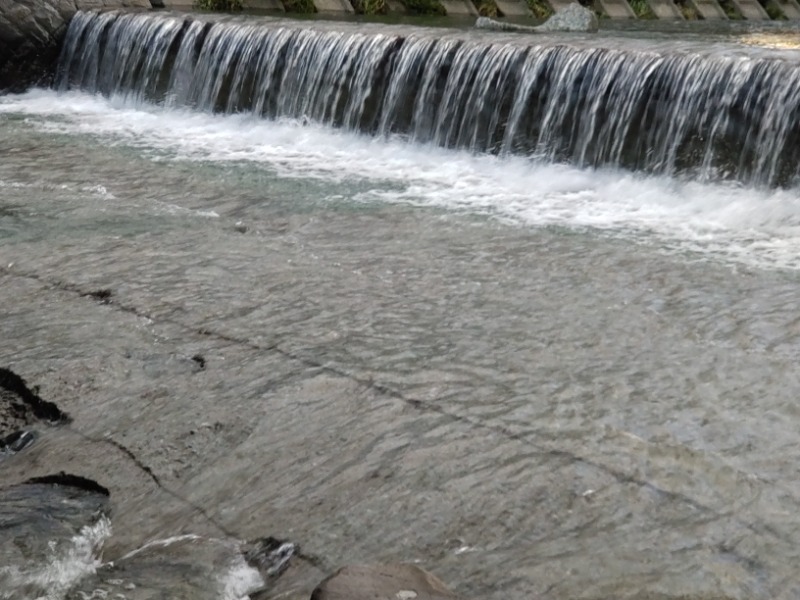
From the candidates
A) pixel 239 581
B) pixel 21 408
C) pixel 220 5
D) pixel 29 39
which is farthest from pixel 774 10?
pixel 239 581

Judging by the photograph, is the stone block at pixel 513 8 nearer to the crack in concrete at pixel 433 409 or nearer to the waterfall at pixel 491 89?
the waterfall at pixel 491 89

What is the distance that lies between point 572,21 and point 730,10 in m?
11.0

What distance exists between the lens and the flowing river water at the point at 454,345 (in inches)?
115

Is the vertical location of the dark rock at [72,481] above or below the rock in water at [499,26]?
above

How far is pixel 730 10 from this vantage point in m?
25.4

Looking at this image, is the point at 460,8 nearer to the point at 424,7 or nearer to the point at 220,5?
the point at 424,7

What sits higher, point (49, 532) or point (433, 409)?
point (433, 409)

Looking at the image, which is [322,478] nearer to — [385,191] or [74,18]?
[385,191]

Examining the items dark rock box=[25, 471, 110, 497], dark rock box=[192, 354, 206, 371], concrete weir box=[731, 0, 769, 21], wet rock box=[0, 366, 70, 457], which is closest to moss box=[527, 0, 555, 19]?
concrete weir box=[731, 0, 769, 21]

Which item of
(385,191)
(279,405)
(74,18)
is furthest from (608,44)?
(74,18)

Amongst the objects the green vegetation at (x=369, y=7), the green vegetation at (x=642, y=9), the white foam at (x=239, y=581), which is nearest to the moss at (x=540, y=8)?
the green vegetation at (x=642, y=9)

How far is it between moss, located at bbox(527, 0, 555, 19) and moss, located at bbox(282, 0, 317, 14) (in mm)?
5374

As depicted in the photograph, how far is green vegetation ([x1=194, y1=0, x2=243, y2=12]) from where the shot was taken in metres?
17.8

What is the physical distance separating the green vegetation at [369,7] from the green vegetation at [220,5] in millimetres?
2347
